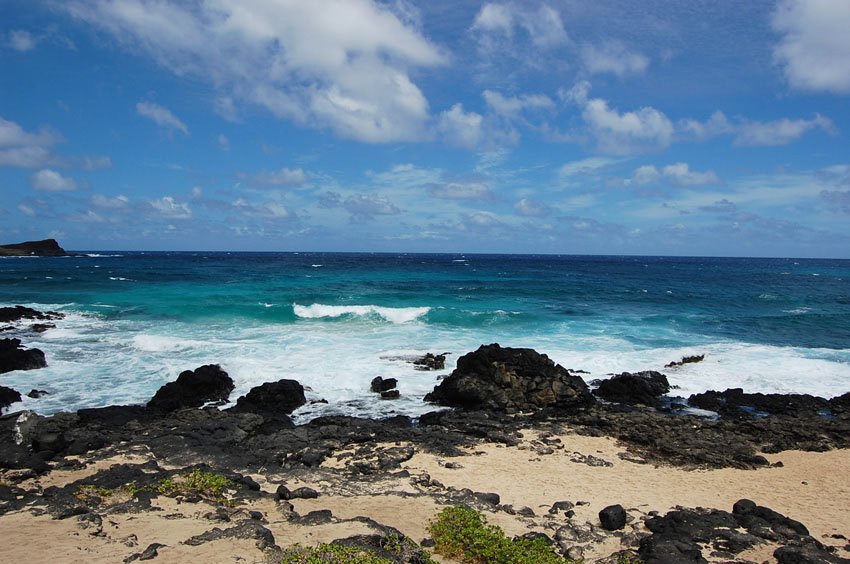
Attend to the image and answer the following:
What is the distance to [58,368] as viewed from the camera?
19609mm

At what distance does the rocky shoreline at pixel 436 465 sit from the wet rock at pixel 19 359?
7.39m

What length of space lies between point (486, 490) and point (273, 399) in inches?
333

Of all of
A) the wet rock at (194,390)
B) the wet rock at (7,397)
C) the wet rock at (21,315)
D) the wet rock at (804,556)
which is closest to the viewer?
the wet rock at (804,556)

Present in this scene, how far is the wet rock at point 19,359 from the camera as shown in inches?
750

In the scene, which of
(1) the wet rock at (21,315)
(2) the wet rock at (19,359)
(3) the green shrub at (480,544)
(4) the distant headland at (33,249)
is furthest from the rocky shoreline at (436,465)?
(4) the distant headland at (33,249)

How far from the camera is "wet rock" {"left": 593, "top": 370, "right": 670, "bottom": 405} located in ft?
57.4

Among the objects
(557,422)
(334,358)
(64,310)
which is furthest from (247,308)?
(557,422)

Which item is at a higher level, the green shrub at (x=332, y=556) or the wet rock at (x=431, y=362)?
the green shrub at (x=332, y=556)

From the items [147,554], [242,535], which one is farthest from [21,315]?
[242,535]

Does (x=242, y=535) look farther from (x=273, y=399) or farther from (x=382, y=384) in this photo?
(x=382, y=384)

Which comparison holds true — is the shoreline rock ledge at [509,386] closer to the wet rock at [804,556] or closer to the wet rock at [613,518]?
the wet rock at [613,518]

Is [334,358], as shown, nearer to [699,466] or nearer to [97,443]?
[97,443]

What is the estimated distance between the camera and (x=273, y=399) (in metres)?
16.2

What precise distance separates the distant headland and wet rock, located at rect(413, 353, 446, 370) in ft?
421
